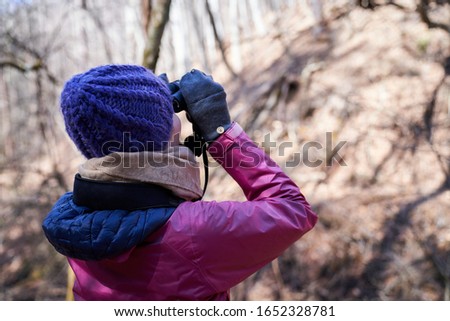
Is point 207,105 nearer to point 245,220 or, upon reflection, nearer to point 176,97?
point 176,97

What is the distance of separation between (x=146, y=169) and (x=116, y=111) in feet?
0.54

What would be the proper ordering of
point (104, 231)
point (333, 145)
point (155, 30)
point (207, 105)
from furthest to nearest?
1. point (333, 145)
2. point (155, 30)
3. point (207, 105)
4. point (104, 231)

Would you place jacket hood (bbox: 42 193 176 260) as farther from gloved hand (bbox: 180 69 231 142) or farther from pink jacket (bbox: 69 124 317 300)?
gloved hand (bbox: 180 69 231 142)

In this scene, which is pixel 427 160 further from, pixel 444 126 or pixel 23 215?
pixel 23 215

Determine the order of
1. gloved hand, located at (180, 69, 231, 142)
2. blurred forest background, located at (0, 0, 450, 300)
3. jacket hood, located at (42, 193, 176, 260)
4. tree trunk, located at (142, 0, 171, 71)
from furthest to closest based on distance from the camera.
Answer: blurred forest background, located at (0, 0, 450, 300), tree trunk, located at (142, 0, 171, 71), gloved hand, located at (180, 69, 231, 142), jacket hood, located at (42, 193, 176, 260)

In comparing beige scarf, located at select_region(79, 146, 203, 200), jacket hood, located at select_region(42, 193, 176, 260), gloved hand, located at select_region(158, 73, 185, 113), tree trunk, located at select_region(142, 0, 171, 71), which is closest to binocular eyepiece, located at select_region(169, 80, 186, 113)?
gloved hand, located at select_region(158, 73, 185, 113)

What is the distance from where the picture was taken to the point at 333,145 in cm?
737

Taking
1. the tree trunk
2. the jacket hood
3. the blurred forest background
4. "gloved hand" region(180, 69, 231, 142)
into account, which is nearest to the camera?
the jacket hood

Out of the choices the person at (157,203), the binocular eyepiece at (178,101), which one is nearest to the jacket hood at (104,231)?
the person at (157,203)

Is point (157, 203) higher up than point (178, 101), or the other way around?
point (178, 101)

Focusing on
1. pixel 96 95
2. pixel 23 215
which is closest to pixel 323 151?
pixel 23 215

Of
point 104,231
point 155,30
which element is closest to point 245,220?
point 104,231

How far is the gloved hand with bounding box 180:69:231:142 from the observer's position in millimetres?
1166

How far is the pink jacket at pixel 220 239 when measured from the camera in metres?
1.07
